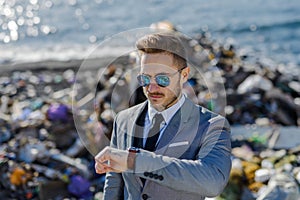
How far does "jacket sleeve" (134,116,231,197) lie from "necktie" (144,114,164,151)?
151 millimetres

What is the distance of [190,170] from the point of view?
1.87 metres

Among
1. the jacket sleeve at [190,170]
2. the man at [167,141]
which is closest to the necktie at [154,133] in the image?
the man at [167,141]

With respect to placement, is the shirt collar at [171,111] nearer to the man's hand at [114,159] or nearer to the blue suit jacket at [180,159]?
the blue suit jacket at [180,159]

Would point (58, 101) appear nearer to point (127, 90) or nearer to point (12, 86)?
point (12, 86)

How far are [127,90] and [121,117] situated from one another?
122 inches

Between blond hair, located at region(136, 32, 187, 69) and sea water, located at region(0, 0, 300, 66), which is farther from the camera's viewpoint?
sea water, located at region(0, 0, 300, 66)

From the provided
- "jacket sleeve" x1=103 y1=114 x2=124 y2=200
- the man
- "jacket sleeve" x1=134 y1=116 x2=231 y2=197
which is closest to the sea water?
"jacket sleeve" x1=103 y1=114 x2=124 y2=200

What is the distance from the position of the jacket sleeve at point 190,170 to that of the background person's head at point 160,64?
0.70 ft

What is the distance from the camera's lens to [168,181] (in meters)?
1.86

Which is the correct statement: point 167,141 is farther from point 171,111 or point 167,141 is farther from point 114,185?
point 114,185

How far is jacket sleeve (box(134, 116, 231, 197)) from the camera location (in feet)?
6.04

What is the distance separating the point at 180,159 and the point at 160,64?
310mm

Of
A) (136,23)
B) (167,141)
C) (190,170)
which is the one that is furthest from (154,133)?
(136,23)

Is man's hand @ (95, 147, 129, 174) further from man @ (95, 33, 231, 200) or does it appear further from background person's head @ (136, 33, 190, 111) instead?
background person's head @ (136, 33, 190, 111)
